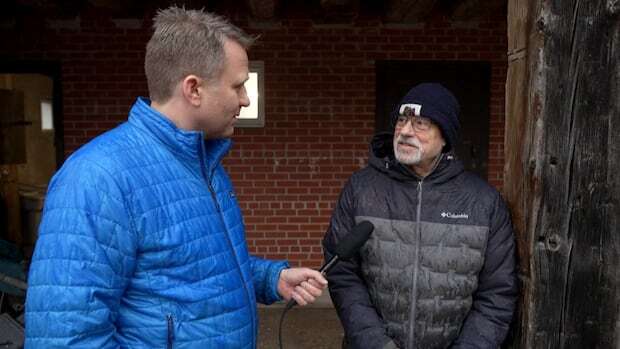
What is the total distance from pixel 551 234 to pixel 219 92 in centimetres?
110

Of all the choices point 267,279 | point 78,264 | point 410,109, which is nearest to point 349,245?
point 267,279

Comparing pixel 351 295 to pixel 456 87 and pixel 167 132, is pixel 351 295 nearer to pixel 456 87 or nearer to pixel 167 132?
pixel 167 132

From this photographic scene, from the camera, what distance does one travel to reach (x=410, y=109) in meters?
1.90

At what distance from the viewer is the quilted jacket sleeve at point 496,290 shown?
174cm

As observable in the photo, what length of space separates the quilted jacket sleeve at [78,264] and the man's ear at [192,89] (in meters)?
0.31

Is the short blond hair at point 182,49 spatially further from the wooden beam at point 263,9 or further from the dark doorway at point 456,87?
the dark doorway at point 456,87

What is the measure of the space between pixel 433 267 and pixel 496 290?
0.23 metres

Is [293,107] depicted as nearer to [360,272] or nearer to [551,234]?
[360,272]

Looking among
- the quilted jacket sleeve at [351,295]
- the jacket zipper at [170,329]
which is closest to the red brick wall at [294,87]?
the quilted jacket sleeve at [351,295]

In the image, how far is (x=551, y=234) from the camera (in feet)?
5.15

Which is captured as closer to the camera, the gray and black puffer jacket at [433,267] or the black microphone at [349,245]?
the black microphone at [349,245]

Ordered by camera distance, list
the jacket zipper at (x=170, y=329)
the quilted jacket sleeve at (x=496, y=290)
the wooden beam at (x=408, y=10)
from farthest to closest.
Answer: the wooden beam at (x=408, y=10)
the quilted jacket sleeve at (x=496, y=290)
the jacket zipper at (x=170, y=329)

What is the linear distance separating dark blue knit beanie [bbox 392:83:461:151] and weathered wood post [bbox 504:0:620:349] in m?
0.29

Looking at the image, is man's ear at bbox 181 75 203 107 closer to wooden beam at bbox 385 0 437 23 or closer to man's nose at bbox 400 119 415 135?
man's nose at bbox 400 119 415 135
